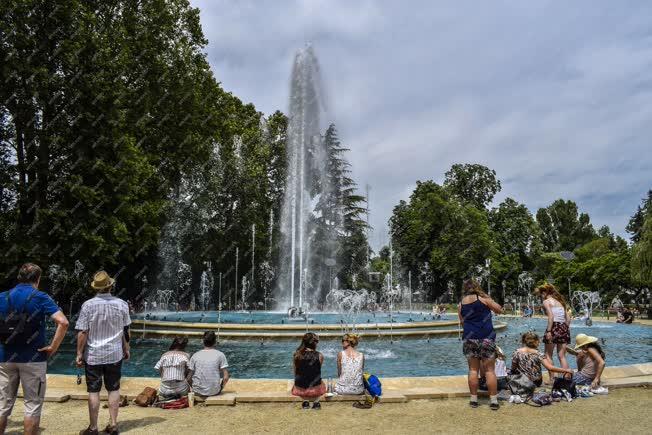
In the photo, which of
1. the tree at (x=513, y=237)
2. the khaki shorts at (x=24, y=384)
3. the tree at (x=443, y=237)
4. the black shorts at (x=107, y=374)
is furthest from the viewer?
the tree at (x=513, y=237)

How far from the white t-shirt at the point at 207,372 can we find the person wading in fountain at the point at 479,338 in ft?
11.9

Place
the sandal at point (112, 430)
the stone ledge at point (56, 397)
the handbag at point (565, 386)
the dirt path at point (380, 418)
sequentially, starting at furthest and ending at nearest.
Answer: the handbag at point (565, 386), the stone ledge at point (56, 397), the dirt path at point (380, 418), the sandal at point (112, 430)

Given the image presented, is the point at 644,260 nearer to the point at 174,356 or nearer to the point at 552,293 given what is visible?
the point at 552,293

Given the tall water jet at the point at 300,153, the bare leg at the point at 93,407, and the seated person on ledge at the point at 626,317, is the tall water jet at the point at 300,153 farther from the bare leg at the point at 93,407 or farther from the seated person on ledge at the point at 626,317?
the bare leg at the point at 93,407

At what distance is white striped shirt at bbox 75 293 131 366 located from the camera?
5953 mm

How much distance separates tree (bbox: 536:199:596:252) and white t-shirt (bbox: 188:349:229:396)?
295ft

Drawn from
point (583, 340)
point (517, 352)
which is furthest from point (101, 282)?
point (583, 340)

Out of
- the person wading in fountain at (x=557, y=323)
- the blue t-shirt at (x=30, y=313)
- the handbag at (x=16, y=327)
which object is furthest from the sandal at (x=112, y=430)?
the person wading in fountain at (x=557, y=323)

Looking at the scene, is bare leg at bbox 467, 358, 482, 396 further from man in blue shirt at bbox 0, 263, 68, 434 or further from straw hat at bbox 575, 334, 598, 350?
man in blue shirt at bbox 0, 263, 68, 434

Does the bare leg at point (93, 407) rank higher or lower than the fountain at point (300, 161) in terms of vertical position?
lower

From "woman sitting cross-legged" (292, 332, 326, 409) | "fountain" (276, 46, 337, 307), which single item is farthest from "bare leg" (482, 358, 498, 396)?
"fountain" (276, 46, 337, 307)

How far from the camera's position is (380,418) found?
21.8 feet

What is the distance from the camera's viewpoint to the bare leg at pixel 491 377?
23.2 ft

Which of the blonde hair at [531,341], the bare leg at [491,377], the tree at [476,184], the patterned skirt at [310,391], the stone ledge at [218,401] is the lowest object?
the stone ledge at [218,401]
